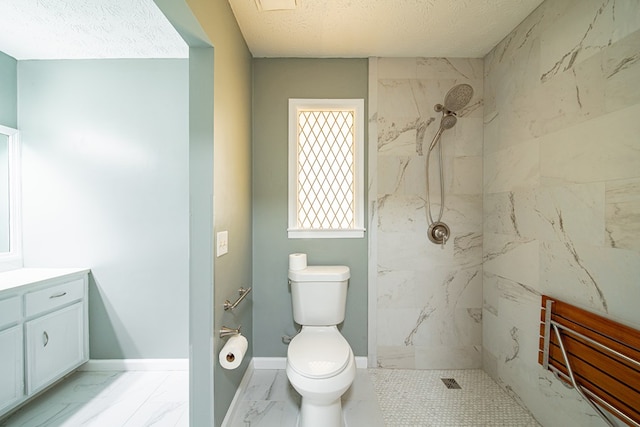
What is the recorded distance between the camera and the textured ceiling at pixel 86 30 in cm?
140

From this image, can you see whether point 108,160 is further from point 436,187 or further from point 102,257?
point 436,187

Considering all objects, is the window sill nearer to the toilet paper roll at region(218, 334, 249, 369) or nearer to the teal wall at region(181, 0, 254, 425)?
the teal wall at region(181, 0, 254, 425)

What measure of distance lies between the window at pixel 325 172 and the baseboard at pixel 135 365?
4.15ft

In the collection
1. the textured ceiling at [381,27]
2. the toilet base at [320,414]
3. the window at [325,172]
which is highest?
the textured ceiling at [381,27]

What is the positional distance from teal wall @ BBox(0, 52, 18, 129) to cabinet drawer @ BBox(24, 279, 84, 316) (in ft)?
3.96

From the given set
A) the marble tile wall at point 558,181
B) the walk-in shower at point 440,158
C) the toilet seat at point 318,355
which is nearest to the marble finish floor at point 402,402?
the marble tile wall at point 558,181

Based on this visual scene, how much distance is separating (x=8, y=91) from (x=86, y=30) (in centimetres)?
83

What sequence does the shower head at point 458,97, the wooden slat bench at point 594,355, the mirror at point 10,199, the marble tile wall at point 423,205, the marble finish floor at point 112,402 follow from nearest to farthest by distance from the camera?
1. the wooden slat bench at point 594,355
2. the marble finish floor at point 112,402
3. the shower head at point 458,97
4. the mirror at point 10,199
5. the marble tile wall at point 423,205

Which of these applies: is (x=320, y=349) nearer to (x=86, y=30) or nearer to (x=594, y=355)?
(x=594, y=355)

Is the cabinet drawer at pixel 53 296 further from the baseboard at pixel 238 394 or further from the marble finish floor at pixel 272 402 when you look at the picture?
the baseboard at pixel 238 394

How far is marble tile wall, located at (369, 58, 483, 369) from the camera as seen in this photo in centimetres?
191

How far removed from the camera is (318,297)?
1.73 metres

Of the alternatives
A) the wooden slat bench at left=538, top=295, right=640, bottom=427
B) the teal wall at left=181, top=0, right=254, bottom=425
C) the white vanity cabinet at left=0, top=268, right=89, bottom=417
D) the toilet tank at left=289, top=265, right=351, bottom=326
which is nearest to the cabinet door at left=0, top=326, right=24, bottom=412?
the white vanity cabinet at left=0, top=268, right=89, bottom=417

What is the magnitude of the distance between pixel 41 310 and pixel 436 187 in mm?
2656
